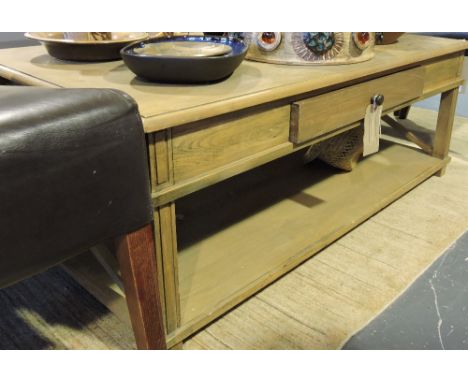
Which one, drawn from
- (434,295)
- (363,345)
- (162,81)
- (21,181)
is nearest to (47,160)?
(21,181)

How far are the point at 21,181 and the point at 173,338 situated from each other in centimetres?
45

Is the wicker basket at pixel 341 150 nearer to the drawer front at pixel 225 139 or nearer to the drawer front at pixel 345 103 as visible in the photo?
the drawer front at pixel 345 103

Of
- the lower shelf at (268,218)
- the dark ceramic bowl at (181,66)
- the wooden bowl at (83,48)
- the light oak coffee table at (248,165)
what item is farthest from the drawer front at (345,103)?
the wooden bowl at (83,48)

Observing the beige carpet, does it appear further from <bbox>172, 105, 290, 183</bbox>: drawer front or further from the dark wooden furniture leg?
<bbox>172, 105, 290, 183</bbox>: drawer front

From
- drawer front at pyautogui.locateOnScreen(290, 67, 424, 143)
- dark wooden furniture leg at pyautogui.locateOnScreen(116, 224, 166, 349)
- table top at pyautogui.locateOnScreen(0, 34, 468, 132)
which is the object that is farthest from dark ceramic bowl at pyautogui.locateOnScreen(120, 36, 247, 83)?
dark wooden furniture leg at pyautogui.locateOnScreen(116, 224, 166, 349)

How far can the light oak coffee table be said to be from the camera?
75 cm

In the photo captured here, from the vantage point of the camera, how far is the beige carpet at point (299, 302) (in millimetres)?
908

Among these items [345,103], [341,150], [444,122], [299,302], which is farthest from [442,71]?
[299,302]

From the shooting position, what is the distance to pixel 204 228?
1188 mm

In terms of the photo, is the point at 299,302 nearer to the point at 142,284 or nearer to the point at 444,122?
the point at 142,284

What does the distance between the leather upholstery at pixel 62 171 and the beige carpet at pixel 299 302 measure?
1.20 feet

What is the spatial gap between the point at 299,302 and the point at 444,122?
87 centimetres

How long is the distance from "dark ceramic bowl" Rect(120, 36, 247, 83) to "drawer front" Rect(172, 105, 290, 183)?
0.29ft
